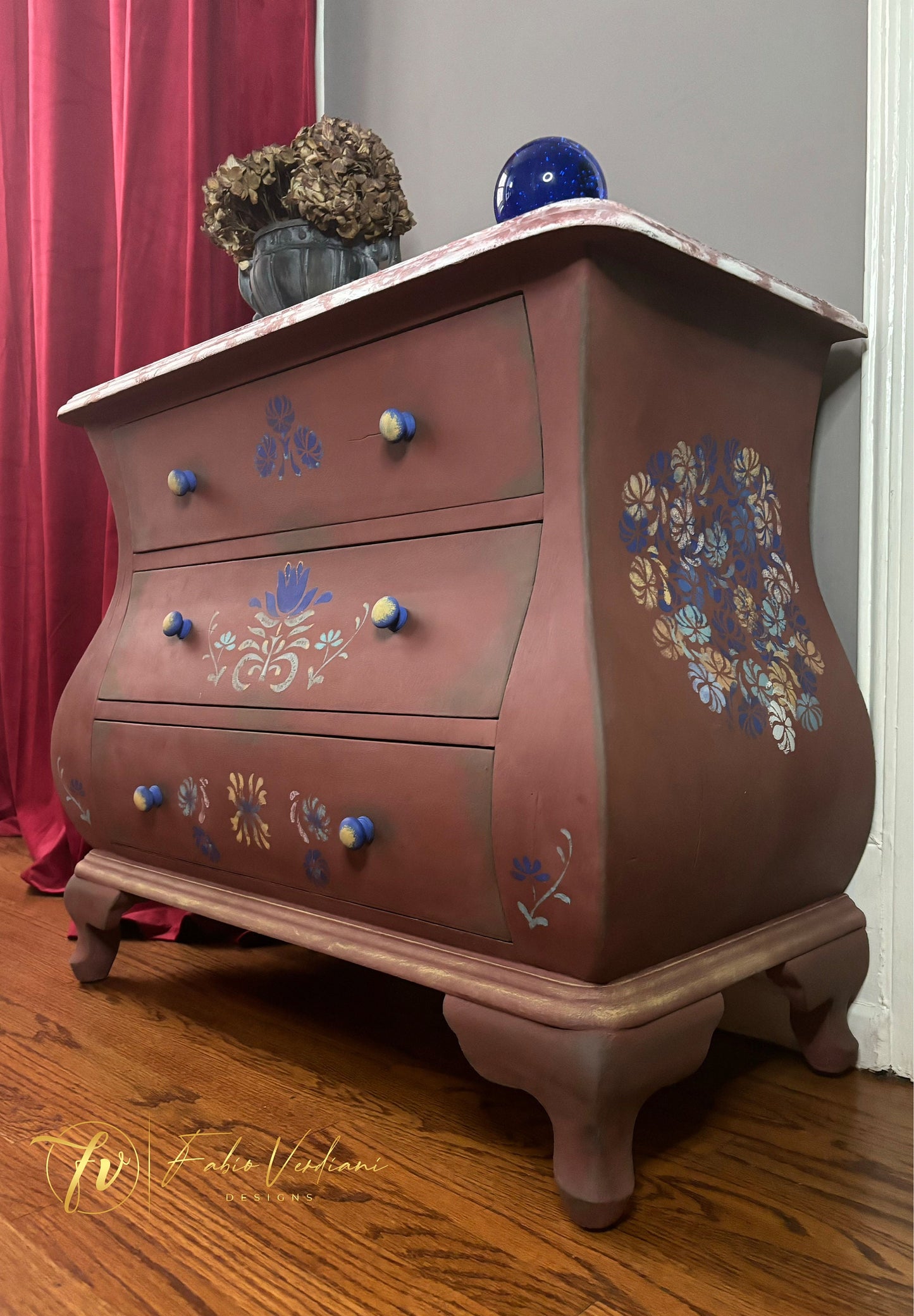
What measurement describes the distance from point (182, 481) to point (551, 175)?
58 centimetres

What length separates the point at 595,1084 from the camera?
0.81 m

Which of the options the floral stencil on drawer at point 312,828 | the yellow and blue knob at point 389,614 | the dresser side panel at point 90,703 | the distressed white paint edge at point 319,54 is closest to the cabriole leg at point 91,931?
the dresser side panel at point 90,703

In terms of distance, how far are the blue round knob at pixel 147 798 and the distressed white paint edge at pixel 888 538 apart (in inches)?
33.5

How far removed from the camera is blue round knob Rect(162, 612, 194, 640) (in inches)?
50.6

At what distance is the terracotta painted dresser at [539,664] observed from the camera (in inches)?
33.1

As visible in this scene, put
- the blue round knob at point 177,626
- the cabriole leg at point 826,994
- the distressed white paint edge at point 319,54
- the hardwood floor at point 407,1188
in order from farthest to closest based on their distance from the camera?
the distressed white paint edge at point 319,54 < the blue round knob at point 177,626 < the cabriole leg at point 826,994 < the hardwood floor at point 407,1188

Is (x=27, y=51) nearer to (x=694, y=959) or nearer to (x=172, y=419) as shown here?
(x=172, y=419)

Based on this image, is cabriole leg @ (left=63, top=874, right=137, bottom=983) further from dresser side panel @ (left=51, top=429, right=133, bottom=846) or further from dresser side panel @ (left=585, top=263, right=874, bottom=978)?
dresser side panel @ (left=585, top=263, right=874, bottom=978)

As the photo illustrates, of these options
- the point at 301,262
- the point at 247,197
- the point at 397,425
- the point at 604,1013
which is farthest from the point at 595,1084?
the point at 247,197

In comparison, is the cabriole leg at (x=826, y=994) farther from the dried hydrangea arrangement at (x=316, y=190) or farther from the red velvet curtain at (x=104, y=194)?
the red velvet curtain at (x=104, y=194)

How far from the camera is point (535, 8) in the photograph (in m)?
1.57

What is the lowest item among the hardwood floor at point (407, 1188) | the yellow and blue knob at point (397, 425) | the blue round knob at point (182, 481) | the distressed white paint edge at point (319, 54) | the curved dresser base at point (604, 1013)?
the hardwood floor at point (407, 1188)

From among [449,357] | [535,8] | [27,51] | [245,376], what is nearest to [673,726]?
[449,357]

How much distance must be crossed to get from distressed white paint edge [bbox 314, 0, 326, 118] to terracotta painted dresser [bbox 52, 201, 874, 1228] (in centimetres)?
106
